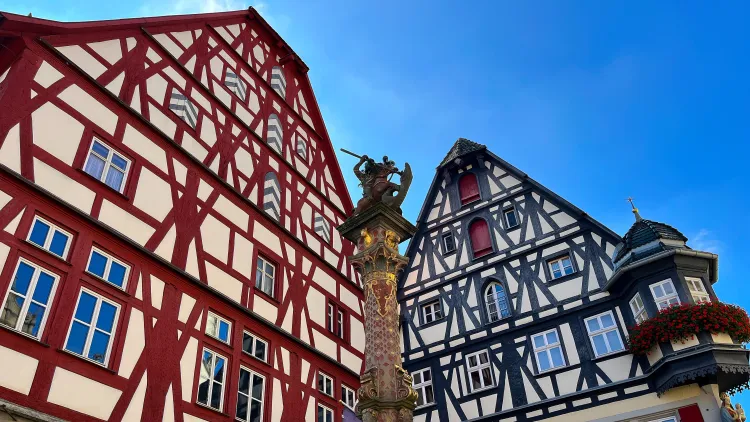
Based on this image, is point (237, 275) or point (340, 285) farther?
point (340, 285)

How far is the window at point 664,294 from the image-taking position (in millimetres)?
15664

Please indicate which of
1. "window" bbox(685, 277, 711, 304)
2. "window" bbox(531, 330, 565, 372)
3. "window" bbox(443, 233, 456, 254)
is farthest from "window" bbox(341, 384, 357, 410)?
"window" bbox(685, 277, 711, 304)

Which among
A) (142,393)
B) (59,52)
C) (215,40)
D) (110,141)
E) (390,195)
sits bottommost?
(142,393)

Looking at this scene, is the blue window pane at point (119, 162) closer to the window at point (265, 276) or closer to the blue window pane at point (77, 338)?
the blue window pane at point (77, 338)

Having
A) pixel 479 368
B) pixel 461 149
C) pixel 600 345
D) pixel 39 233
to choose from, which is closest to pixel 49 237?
pixel 39 233

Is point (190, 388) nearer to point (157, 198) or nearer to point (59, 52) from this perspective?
point (157, 198)

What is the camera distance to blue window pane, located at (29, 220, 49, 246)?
9.42 meters

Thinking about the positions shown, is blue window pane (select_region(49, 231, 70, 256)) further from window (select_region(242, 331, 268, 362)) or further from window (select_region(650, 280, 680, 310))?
window (select_region(650, 280, 680, 310))

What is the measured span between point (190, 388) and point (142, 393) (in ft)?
3.63

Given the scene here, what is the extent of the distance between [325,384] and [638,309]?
8947 millimetres

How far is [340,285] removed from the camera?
1748cm

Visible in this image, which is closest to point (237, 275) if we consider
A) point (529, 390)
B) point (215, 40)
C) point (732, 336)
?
point (215, 40)

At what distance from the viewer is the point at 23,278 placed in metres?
8.98

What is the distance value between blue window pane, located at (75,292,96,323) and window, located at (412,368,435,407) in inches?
482
